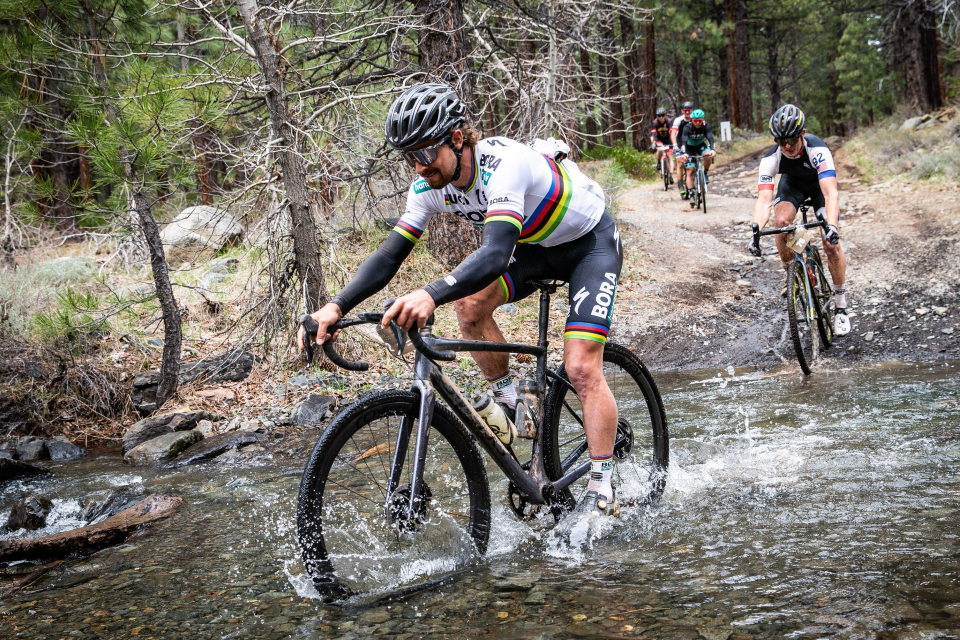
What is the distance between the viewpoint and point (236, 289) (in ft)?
33.0

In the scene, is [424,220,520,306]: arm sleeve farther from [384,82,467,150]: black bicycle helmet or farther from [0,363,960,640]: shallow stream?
[0,363,960,640]: shallow stream

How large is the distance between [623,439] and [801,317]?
4.18 meters

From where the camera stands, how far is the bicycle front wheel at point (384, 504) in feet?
9.82

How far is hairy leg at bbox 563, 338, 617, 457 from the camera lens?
380 centimetres

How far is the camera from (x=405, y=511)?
319 cm

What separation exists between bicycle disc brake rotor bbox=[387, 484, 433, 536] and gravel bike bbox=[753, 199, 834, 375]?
528 cm

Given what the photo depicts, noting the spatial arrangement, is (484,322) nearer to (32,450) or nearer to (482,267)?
(482,267)

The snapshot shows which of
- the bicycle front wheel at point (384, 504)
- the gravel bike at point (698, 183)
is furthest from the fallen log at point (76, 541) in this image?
the gravel bike at point (698, 183)

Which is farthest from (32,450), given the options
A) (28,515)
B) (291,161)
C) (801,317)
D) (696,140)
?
(696,140)

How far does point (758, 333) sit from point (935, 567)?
6.22 meters

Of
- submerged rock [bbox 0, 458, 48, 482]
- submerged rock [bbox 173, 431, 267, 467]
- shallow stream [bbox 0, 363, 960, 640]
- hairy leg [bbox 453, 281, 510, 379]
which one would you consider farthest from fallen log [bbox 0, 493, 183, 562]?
hairy leg [bbox 453, 281, 510, 379]

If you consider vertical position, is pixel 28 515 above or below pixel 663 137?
below

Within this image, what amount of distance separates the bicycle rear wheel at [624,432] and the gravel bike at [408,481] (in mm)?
144

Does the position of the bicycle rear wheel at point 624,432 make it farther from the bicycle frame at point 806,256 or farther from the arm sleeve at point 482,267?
the bicycle frame at point 806,256
